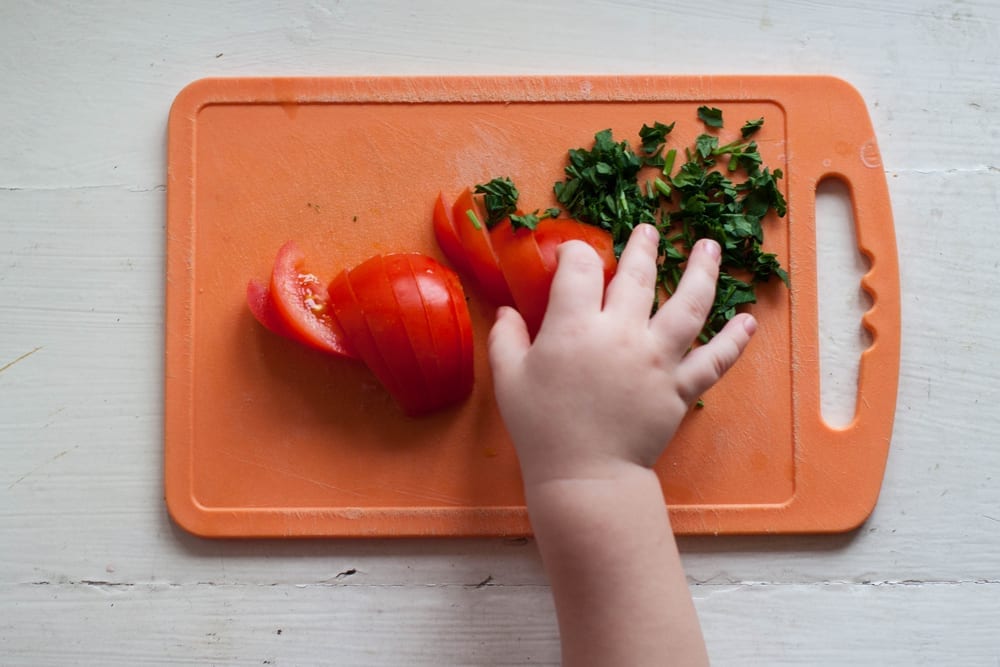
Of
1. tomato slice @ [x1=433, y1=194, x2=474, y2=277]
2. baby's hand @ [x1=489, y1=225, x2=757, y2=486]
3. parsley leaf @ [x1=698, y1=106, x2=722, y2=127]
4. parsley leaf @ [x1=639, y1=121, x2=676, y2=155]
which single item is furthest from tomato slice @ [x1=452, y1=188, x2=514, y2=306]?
parsley leaf @ [x1=698, y1=106, x2=722, y2=127]

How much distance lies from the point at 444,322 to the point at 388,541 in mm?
435

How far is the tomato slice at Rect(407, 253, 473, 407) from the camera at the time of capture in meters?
1.30

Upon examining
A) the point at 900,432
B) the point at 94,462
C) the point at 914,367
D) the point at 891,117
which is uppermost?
the point at 891,117

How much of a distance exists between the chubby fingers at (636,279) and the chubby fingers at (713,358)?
108 mm

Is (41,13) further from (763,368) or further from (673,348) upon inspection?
(763,368)

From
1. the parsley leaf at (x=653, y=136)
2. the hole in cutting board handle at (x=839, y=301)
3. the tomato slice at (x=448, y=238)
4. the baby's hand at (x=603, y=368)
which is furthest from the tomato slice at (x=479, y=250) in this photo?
the hole in cutting board handle at (x=839, y=301)

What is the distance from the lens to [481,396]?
55.9 inches

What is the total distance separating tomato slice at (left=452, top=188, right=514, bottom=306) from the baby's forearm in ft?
1.19

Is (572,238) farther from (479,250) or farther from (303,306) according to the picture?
(303,306)

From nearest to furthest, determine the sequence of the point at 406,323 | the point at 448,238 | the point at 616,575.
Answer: the point at 616,575
the point at 406,323
the point at 448,238

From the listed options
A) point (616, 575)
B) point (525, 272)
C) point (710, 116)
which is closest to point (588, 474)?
point (616, 575)

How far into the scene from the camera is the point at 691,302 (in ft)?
4.18

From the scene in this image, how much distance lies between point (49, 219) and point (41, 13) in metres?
0.40

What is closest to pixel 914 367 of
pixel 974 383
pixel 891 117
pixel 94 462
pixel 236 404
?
pixel 974 383
